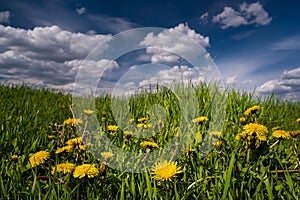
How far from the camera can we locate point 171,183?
159cm

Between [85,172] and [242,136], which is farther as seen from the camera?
[242,136]

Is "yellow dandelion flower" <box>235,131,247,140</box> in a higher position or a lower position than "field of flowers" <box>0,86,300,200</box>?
higher

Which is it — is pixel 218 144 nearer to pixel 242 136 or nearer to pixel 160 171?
pixel 242 136

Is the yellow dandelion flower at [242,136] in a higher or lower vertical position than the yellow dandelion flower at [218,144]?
higher

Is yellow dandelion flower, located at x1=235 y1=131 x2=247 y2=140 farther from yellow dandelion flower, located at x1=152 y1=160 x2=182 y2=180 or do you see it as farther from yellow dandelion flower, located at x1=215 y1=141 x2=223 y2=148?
yellow dandelion flower, located at x1=152 y1=160 x2=182 y2=180

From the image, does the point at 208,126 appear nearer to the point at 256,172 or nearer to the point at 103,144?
the point at 103,144

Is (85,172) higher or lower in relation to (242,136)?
lower

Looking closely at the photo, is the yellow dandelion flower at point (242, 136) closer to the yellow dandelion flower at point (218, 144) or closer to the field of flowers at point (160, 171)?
the field of flowers at point (160, 171)

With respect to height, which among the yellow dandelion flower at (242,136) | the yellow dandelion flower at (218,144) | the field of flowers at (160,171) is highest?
the yellow dandelion flower at (242,136)

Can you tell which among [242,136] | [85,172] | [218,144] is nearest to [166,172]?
[85,172]

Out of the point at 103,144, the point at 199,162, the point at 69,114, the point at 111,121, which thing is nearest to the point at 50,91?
the point at 69,114

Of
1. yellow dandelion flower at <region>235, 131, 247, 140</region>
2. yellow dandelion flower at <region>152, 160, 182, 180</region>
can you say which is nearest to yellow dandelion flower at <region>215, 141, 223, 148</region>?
yellow dandelion flower at <region>235, 131, 247, 140</region>

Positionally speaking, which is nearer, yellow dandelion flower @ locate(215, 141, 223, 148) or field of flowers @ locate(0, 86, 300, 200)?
field of flowers @ locate(0, 86, 300, 200)

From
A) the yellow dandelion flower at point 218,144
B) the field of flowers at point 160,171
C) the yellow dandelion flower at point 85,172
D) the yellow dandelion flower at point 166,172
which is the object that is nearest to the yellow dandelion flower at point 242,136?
the field of flowers at point 160,171
